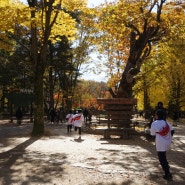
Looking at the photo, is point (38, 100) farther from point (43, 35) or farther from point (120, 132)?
point (120, 132)

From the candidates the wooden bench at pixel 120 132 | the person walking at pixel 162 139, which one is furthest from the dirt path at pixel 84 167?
the wooden bench at pixel 120 132

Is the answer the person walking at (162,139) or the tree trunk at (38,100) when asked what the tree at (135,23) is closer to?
the tree trunk at (38,100)

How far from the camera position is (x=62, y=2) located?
19922 millimetres

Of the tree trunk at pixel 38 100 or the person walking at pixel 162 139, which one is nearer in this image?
the person walking at pixel 162 139

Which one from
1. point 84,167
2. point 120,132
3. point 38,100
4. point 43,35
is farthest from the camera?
point 43,35

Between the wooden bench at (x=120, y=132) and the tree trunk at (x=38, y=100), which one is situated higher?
the tree trunk at (x=38, y=100)

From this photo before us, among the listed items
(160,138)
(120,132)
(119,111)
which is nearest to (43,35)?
(119,111)

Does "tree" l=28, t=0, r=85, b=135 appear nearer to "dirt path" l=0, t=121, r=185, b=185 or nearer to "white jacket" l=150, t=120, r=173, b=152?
"dirt path" l=0, t=121, r=185, b=185

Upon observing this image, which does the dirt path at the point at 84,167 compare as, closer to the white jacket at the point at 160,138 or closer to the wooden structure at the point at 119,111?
the white jacket at the point at 160,138

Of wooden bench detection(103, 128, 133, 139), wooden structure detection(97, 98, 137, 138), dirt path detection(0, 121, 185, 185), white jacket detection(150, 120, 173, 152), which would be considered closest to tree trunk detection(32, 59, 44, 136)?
wooden structure detection(97, 98, 137, 138)

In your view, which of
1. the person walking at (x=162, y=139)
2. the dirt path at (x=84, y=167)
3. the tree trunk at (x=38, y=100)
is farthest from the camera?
the tree trunk at (x=38, y=100)

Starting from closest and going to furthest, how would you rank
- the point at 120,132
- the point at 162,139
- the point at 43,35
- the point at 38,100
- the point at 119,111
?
1. the point at 162,139
2. the point at 120,132
3. the point at 38,100
4. the point at 43,35
5. the point at 119,111

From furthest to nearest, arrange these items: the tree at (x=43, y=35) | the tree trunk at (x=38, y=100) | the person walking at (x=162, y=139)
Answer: the tree trunk at (x=38, y=100)
the tree at (x=43, y=35)
the person walking at (x=162, y=139)

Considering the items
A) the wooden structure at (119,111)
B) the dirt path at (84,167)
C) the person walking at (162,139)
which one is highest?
the wooden structure at (119,111)
